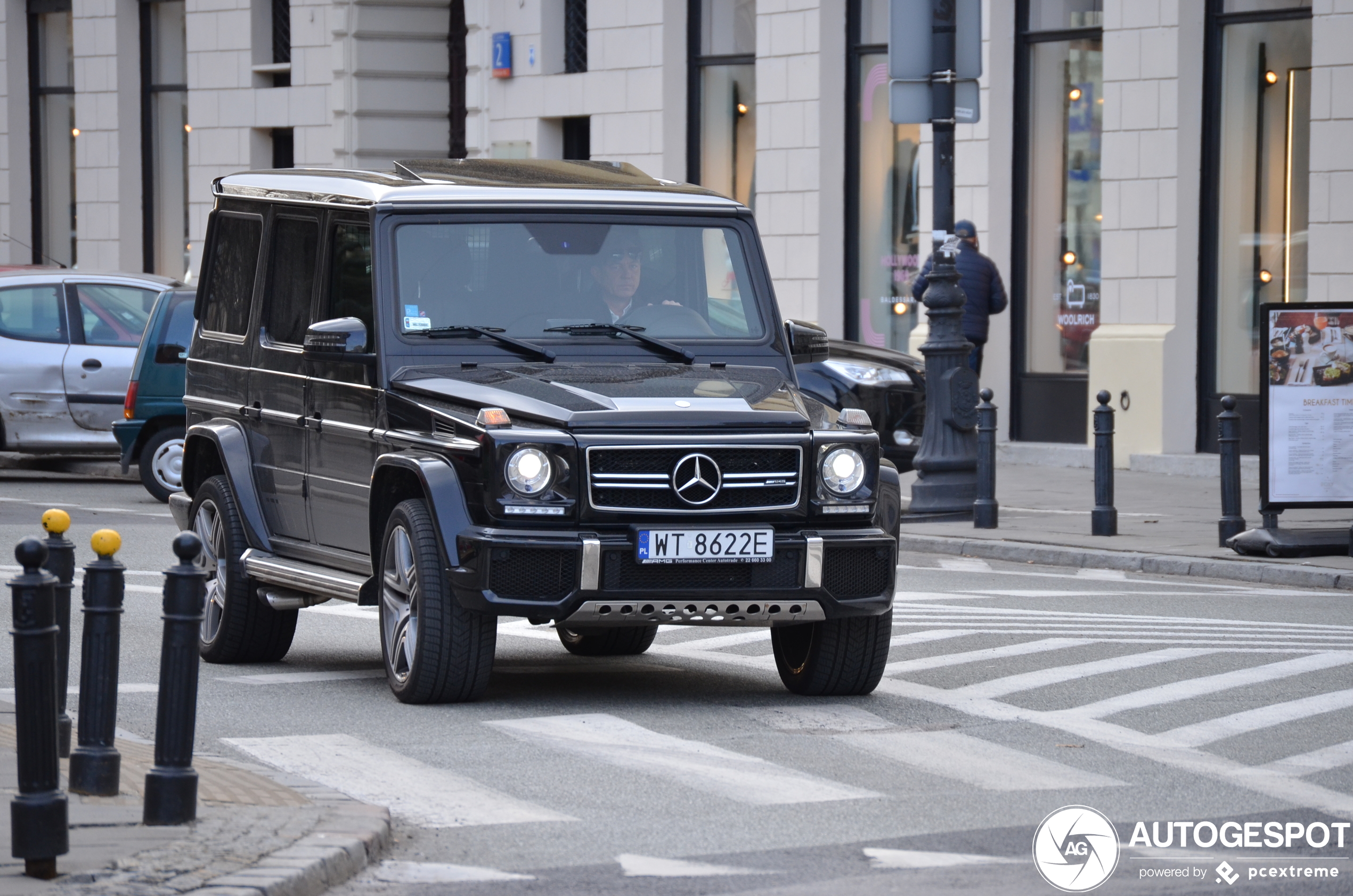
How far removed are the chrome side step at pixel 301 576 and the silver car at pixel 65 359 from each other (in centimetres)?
996

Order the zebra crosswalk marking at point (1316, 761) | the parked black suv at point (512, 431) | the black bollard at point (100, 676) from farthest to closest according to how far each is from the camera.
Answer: the parked black suv at point (512, 431)
the zebra crosswalk marking at point (1316, 761)
the black bollard at point (100, 676)

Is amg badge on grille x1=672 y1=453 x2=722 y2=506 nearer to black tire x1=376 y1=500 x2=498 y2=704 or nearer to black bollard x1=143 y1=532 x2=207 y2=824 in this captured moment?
black tire x1=376 y1=500 x2=498 y2=704

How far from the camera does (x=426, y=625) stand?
8.09 m

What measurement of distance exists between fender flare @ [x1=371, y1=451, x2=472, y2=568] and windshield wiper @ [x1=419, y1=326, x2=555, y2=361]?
0.68 meters

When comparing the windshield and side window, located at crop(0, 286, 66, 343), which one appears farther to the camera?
side window, located at crop(0, 286, 66, 343)

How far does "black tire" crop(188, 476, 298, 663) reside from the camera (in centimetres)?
964

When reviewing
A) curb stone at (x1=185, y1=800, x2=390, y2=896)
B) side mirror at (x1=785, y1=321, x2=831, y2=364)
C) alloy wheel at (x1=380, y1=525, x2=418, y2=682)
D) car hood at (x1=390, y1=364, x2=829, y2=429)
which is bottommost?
curb stone at (x1=185, y1=800, x2=390, y2=896)

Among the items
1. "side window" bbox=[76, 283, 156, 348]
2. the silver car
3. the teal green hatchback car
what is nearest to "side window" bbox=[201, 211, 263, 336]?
the teal green hatchback car

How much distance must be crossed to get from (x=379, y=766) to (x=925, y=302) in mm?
9875

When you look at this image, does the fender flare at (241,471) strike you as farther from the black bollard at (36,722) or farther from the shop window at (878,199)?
the shop window at (878,199)

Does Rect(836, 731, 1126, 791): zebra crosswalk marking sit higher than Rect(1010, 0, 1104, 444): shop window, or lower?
lower

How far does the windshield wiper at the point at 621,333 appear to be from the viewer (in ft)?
29.3

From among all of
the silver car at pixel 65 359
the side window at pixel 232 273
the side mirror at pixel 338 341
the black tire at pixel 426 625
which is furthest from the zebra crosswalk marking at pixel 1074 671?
the silver car at pixel 65 359

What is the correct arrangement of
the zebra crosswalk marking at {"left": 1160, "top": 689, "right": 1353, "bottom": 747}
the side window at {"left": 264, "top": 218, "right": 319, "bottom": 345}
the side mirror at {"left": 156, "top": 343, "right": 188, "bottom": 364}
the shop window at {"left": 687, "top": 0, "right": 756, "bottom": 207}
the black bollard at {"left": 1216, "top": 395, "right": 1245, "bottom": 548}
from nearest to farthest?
the zebra crosswalk marking at {"left": 1160, "top": 689, "right": 1353, "bottom": 747} → the side window at {"left": 264, "top": 218, "right": 319, "bottom": 345} → the black bollard at {"left": 1216, "top": 395, "right": 1245, "bottom": 548} → the side mirror at {"left": 156, "top": 343, "right": 188, "bottom": 364} → the shop window at {"left": 687, "top": 0, "right": 756, "bottom": 207}
